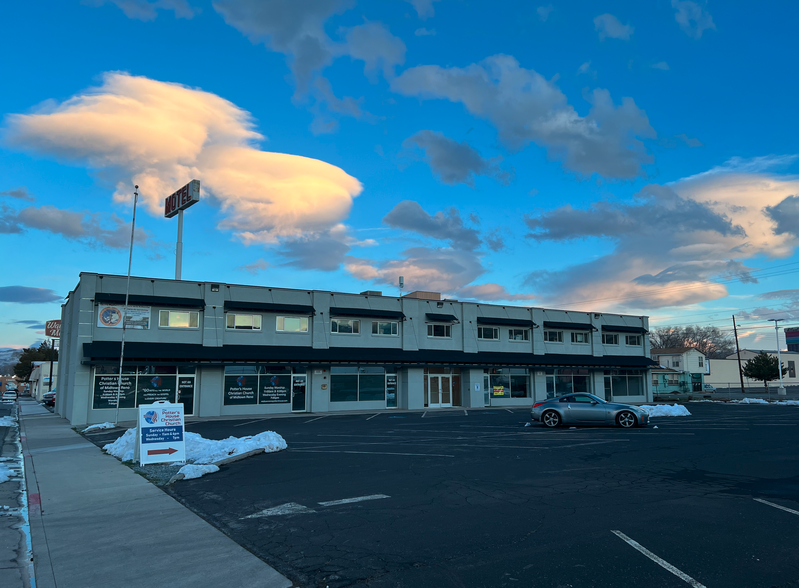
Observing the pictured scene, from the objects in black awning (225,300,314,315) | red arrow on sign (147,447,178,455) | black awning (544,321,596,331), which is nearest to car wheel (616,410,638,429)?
red arrow on sign (147,447,178,455)

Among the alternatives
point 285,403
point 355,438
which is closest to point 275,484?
point 355,438

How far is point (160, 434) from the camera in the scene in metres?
13.1

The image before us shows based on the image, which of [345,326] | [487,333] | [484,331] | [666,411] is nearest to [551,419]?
[666,411]

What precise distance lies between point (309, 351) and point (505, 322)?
50.5 feet

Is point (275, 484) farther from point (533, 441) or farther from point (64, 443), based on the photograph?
point (64, 443)

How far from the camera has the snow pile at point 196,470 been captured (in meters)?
11.2

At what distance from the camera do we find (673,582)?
5355 millimetres

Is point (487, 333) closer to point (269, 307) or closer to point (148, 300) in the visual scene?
point (269, 307)

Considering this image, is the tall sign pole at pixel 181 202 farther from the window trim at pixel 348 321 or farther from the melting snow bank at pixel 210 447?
the melting snow bank at pixel 210 447

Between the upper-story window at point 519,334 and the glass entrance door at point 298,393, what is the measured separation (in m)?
16.5

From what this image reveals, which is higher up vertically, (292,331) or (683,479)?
(292,331)

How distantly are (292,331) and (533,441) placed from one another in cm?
1975

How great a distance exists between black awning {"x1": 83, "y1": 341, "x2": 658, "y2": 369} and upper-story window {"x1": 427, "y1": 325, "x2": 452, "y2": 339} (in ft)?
3.91

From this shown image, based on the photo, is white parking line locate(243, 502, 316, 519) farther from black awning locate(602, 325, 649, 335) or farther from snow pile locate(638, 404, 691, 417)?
black awning locate(602, 325, 649, 335)
